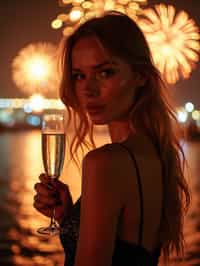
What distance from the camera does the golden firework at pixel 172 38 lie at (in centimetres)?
995

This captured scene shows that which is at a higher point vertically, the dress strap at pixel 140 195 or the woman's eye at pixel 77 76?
the woman's eye at pixel 77 76

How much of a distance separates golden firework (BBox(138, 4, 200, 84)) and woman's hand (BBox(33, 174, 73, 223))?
26.8ft

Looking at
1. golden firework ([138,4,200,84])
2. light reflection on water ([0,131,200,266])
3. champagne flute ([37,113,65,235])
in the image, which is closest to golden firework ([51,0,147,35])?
golden firework ([138,4,200,84])

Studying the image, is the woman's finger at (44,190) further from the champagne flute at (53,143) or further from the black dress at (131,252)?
the black dress at (131,252)

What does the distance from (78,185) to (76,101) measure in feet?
33.1

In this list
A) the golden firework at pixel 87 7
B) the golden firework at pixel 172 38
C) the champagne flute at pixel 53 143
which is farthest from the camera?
the golden firework at pixel 172 38

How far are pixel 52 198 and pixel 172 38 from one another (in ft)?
29.8

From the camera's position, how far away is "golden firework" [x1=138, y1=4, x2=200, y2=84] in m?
9.95

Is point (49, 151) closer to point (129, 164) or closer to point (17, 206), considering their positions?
point (129, 164)

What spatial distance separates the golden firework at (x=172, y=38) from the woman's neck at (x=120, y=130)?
835 cm

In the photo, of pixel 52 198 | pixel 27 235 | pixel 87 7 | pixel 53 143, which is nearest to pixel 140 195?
pixel 52 198

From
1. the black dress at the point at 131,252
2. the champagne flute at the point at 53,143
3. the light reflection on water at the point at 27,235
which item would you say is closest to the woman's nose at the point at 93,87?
the black dress at the point at 131,252

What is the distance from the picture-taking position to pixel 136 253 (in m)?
1.38

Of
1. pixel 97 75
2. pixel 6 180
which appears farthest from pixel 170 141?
pixel 6 180
